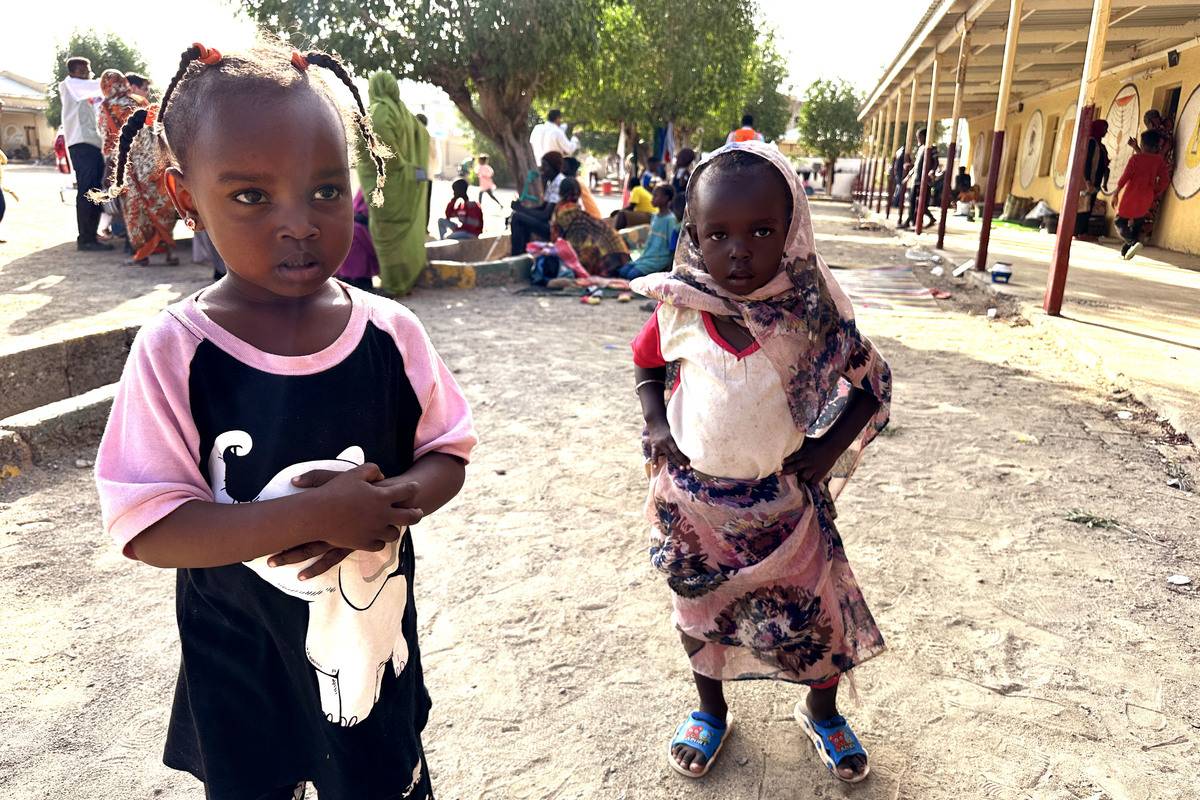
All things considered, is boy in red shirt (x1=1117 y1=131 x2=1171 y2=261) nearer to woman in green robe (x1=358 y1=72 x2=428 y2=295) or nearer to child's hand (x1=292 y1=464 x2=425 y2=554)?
woman in green robe (x1=358 y1=72 x2=428 y2=295)

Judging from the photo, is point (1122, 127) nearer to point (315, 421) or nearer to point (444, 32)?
point (444, 32)

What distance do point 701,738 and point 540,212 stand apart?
26.9 feet

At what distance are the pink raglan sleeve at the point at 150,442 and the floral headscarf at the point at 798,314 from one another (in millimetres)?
1019

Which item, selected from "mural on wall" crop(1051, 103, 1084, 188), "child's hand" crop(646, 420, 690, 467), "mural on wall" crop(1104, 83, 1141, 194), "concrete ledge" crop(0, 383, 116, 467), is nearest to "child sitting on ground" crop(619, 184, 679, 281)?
"concrete ledge" crop(0, 383, 116, 467)

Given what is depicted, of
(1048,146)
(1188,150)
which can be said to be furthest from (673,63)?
(1188,150)

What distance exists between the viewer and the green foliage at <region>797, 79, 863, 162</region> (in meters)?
34.7

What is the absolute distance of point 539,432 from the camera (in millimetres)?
4152

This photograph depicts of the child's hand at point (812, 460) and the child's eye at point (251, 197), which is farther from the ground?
the child's eye at point (251, 197)

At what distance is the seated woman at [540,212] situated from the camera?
30.8 feet

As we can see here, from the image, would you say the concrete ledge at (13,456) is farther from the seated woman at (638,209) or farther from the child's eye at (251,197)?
the seated woman at (638,209)

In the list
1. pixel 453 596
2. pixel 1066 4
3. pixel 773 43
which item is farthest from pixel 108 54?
pixel 453 596

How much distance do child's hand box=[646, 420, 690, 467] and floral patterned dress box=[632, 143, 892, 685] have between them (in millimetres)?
21

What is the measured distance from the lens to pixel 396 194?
768cm

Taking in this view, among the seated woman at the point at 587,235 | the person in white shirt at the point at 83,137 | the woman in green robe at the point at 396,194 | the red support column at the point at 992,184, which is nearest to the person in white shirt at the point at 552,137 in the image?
the seated woman at the point at 587,235
